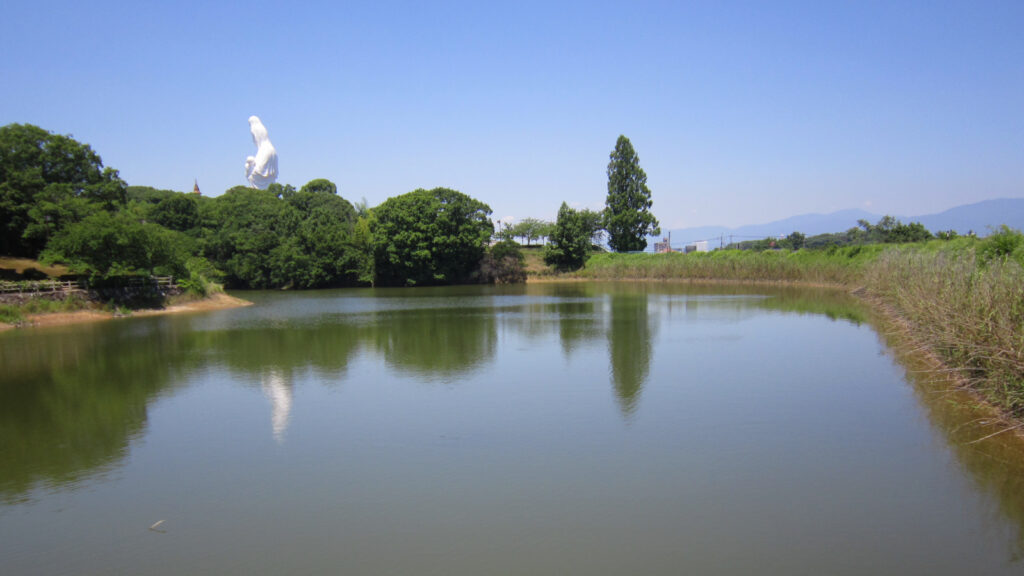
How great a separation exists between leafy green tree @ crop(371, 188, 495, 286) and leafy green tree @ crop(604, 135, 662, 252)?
11874 millimetres

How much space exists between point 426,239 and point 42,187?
78.5ft

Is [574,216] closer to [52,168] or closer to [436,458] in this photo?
[52,168]

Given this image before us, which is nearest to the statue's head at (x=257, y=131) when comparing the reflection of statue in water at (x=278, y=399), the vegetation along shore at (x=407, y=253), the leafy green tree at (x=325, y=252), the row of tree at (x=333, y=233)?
the vegetation along shore at (x=407, y=253)

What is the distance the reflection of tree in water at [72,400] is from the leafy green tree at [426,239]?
1092 inches

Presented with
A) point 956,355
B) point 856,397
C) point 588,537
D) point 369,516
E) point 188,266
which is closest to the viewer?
point 588,537

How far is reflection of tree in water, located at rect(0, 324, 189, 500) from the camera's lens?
7625 millimetres

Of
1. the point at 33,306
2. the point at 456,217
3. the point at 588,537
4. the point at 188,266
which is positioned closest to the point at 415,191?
the point at 456,217

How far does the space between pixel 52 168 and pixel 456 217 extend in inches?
1019

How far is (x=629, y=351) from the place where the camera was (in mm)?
14789

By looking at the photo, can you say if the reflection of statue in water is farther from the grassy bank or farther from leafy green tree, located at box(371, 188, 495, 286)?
leafy green tree, located at box(371, 188, 495, 286)

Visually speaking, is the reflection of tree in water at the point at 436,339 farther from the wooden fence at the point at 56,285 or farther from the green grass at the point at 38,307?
the green grass at the point at 38,307

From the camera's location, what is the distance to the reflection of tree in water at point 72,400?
25.0 feet

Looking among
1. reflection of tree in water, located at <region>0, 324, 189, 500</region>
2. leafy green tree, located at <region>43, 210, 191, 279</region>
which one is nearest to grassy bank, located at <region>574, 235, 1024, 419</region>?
reflection of tree in water, located at <region>0, 324, 189, 500</region>

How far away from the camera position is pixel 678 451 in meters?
7.66
